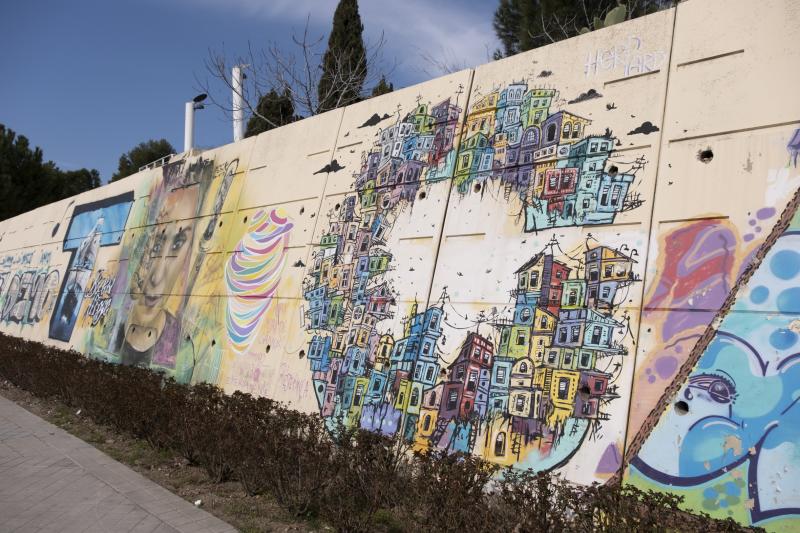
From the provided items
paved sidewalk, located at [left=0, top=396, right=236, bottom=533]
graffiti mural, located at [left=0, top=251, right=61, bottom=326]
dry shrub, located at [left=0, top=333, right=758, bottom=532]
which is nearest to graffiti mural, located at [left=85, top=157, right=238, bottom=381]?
dry shrub, located at [left=0, top=333, right=758, bottom=532]

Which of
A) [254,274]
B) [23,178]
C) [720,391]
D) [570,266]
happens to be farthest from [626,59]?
[23,178]

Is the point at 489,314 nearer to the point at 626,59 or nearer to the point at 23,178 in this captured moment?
the point at 626,59

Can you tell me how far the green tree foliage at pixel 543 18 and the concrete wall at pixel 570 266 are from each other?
8949mm

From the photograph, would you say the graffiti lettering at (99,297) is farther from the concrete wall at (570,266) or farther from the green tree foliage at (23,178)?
the green tree foliage at (23,178)

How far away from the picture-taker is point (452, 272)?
18.8ft

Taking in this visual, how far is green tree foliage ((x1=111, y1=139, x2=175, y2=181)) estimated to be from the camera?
1695 inches

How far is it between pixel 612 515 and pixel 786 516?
107cm

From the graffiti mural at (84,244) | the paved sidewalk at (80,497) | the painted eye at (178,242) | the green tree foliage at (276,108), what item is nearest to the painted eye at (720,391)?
the paved sidewalk at (80,497)

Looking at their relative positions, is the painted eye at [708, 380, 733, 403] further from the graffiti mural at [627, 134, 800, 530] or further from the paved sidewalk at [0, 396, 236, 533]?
the paved sidewalk at [0, 396, 236, 533]

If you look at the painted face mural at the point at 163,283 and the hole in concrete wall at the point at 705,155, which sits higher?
the hole in concrete wall at the point at 705,155

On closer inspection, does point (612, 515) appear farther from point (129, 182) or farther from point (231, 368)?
point (129, 182)

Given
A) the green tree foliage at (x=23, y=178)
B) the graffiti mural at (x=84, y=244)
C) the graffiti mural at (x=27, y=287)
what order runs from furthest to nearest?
1. the green tree foliage at (x=23, y=178)
2. the graffiti mural at (x=27, y=287)
3. the graffiti mural at (x=84, y=244)

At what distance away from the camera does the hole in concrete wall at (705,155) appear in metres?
4.36

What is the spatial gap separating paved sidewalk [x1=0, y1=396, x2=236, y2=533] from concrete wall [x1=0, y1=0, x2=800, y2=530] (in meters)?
1.81
